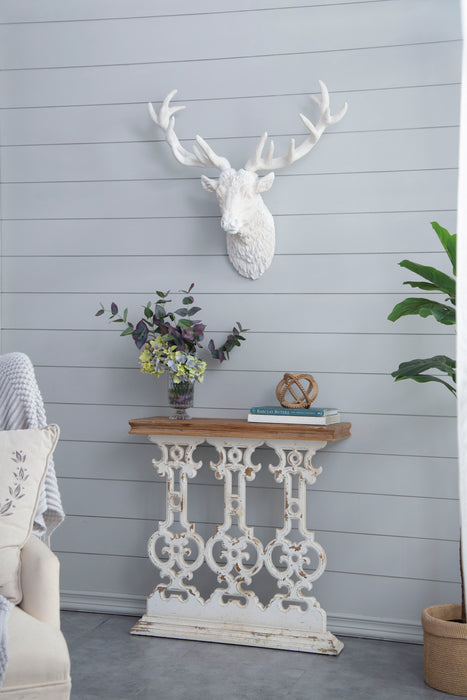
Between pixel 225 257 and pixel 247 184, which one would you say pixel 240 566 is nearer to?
pixel 225 257

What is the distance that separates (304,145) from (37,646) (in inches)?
78.7

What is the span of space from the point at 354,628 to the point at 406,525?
440 millimetres

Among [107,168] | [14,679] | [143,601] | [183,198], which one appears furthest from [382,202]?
[14,679]

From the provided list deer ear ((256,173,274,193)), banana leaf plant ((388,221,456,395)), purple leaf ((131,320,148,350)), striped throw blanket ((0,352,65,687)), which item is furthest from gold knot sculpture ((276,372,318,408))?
striped throw blanket ((0,352,65,687))

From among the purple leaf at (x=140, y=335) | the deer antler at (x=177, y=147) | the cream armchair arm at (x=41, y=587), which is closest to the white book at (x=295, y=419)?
the purple leaf at (x=140, y=335)

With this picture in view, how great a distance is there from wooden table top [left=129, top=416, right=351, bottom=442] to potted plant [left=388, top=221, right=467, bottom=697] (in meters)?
0.35

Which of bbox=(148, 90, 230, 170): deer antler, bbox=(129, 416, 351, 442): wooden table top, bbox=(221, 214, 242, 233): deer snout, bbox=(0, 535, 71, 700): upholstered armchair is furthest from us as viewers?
bbox=(148, 90, 230, 170): deer antler

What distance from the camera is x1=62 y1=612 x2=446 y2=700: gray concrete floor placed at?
2.38 metres

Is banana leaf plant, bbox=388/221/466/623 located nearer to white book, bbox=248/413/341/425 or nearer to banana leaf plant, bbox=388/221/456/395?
banana leaf plant, bbox=388/221/456/395

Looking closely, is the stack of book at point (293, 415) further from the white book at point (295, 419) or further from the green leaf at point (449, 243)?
the green leaf at point (449, 243)

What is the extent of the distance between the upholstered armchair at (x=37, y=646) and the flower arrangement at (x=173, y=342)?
113cm

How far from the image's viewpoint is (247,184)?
284 centimetres

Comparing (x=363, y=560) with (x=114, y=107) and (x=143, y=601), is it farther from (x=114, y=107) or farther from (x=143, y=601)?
(x=114, y=107)

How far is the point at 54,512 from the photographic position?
6.97ft
